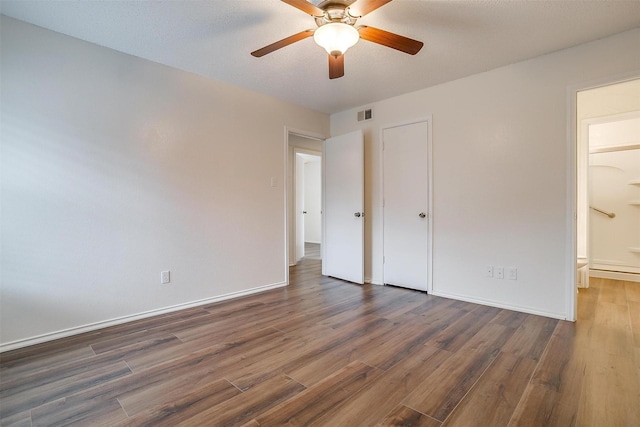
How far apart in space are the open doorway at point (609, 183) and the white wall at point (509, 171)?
4.92ft

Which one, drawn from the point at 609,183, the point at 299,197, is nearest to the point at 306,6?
the point at 299,197

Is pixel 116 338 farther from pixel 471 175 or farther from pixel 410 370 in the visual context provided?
pixel 471 175

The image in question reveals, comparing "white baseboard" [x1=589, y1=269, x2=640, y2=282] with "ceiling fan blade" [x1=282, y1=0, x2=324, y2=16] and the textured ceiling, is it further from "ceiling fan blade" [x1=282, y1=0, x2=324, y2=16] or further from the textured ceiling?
"ceiling fan blade" [x1=282, y1=0, x2=324, y2=16]

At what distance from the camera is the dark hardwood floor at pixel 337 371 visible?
1.46 meters

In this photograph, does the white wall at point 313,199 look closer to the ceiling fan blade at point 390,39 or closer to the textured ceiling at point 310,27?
the textured ceiling at point 310,27

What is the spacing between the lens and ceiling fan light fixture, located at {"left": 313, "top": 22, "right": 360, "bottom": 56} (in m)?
1.86

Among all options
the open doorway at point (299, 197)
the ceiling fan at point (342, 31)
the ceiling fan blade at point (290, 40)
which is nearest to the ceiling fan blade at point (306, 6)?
the ceiling fan at point (342, 31)

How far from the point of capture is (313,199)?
8625 mm

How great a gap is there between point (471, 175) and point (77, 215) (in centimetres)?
379

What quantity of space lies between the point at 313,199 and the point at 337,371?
693cm

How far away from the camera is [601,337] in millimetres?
2299

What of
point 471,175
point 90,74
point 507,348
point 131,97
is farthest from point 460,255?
point 90,74

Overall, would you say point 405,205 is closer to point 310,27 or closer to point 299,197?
point 310,27

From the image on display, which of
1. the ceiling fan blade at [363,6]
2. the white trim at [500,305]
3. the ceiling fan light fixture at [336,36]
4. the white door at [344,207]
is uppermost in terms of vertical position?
the ceiling fan blade at [363,6]
